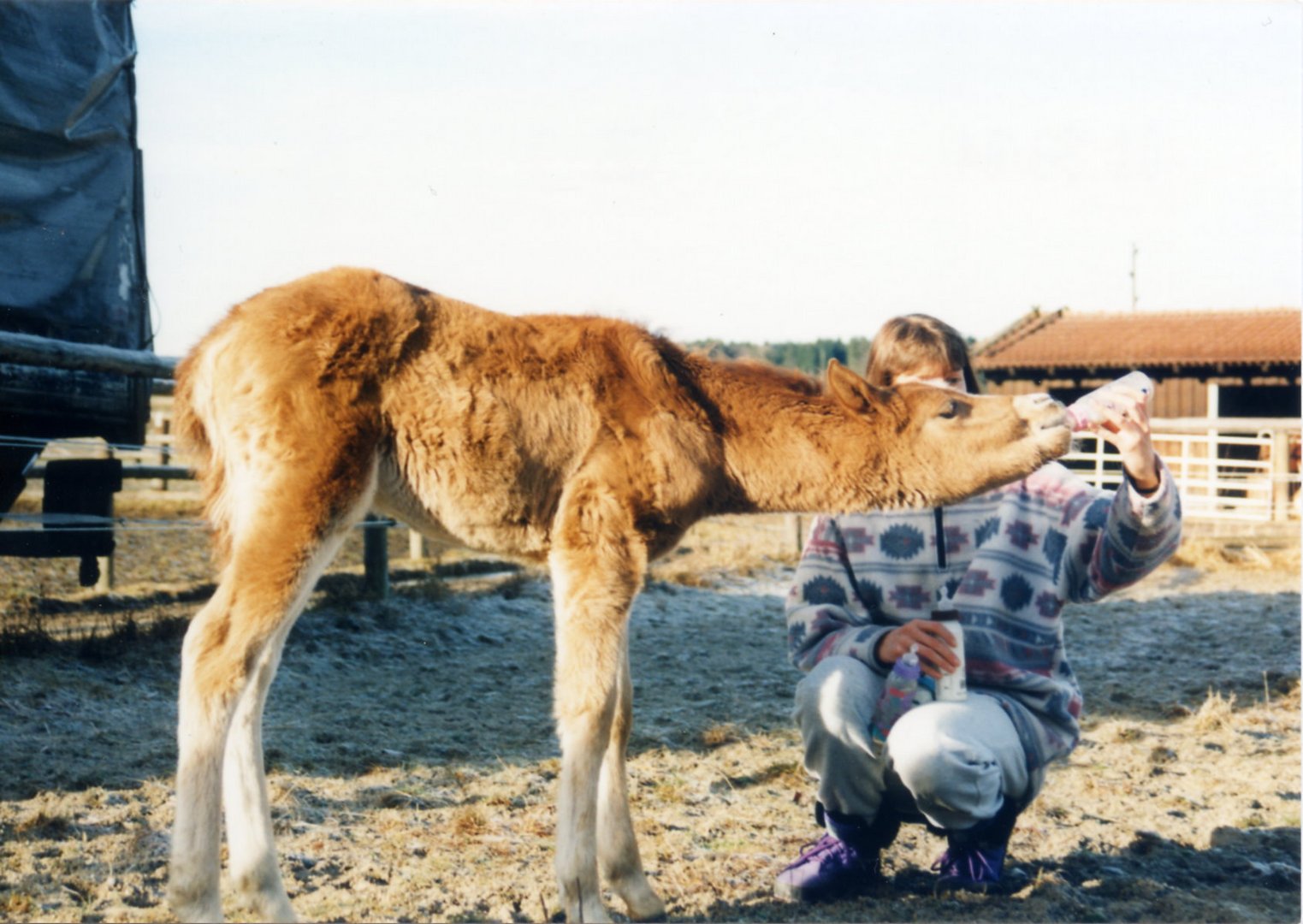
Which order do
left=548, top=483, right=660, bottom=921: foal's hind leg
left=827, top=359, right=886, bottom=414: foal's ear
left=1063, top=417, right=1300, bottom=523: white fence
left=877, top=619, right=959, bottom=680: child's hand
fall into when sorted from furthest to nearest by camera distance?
left=1063, top=417, right=1300, bottom=523: white fence, left=827, top=359, right=886, bottom=414: foal's ear, left=877, top=619, right=959, bottom=680: child's hand, left=548, top=483, right=660, bottom=921: foal's hind leg

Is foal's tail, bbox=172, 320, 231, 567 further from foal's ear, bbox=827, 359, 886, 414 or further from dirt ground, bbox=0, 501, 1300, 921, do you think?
foal's ear, bbox=827, 359, 886, 414

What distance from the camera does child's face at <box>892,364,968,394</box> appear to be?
4.30m

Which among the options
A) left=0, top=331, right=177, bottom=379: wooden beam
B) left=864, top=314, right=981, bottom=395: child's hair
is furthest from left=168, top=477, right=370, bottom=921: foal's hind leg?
left=0, top=331, right=177, bottom=379: wooden beam

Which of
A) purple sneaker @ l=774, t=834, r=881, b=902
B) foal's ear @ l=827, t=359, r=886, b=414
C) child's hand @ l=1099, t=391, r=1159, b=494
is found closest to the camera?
child's hand @ l=1099, t=391, r=1159, b=494

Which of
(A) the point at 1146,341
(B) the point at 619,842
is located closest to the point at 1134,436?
(B) the point at 619,842

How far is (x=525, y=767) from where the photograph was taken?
17.4 ft

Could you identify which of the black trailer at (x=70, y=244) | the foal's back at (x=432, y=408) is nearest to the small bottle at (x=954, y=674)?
the foal's back at (x=432, y=408)

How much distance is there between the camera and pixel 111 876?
12.5 feet

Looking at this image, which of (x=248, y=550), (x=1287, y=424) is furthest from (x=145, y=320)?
(x=1287, y=424)

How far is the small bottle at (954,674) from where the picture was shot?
12.4 ft

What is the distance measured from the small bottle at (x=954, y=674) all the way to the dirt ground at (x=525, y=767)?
2.17 feet

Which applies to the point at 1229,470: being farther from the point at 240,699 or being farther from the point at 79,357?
the point at 240,699

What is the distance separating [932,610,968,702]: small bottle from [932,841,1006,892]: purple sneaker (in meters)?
0.53

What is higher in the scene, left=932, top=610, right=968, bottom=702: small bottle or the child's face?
the child's face
